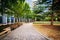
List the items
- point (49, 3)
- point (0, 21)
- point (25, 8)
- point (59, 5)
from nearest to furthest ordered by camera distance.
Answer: point (59, 5) → point (49, 3) → point (25, 8) → point (0, 21)

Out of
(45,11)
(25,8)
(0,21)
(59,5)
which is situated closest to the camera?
(59,5)

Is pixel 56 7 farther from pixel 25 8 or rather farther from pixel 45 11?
pixel 25 8

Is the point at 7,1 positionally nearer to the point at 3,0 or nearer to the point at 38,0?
the point at 3,0

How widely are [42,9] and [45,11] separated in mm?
1652

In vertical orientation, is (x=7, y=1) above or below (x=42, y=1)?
below

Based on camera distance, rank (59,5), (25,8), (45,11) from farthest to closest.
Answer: (25,8), (45,11), (59,5)

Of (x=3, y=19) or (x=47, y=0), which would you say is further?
(x=3, y=19)

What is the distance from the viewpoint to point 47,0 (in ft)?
123

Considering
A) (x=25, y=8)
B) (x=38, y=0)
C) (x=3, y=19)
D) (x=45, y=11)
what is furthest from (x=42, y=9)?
(x=3, y=19)

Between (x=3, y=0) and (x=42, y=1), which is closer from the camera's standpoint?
(x=3, y=0)

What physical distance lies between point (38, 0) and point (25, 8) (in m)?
14.9

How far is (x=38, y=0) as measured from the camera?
3928 centimetres

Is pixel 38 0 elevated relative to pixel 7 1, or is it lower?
elevated

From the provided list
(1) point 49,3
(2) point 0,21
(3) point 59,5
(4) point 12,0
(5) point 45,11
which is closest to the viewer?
(4) point 12,0
